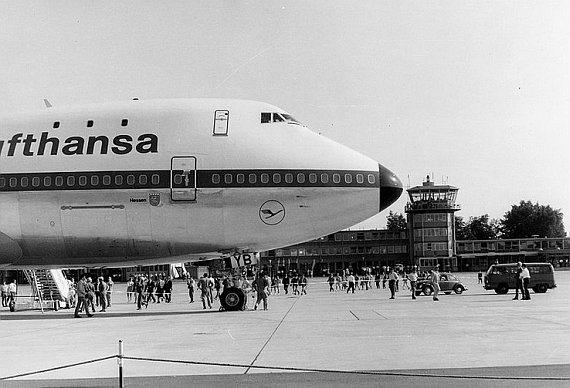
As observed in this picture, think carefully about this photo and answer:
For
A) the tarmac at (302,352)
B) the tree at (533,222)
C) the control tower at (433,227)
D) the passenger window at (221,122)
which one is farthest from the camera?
the tree at (533,222)

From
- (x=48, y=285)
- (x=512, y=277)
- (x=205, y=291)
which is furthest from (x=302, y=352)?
(x=512, y=277)

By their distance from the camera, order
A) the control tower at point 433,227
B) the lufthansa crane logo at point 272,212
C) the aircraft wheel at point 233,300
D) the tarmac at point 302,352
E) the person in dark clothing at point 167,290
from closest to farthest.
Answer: the tarmac at point 302,352 → the lufthansa crane logo at point 272,212 → the aircraft wheel at point 233,300 → the person in dark clothing at point 167,290 → the control tower at point 433,227

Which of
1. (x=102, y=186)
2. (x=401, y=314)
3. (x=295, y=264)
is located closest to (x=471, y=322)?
(x=401, y=314)

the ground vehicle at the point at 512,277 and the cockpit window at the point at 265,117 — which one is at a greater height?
the cockpit window at the point at 265,117

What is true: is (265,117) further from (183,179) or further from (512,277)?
(512,277)

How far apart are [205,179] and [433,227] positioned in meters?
112

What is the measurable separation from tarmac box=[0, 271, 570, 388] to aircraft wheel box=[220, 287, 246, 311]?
5.19m

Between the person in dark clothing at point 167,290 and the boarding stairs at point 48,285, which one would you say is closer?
the boarding stairs at point 48,285

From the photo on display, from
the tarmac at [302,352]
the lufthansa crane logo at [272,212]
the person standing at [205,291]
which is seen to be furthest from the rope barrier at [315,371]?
the person standing at [205,291]

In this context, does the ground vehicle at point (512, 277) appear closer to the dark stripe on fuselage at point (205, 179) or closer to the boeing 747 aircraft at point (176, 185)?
the boeing 747 aircraft at point (176, 185)

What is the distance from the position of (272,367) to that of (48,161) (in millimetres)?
17207

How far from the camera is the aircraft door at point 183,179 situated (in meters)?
26.3

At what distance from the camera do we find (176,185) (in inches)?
1036

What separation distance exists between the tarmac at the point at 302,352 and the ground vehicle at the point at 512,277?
1976cm
